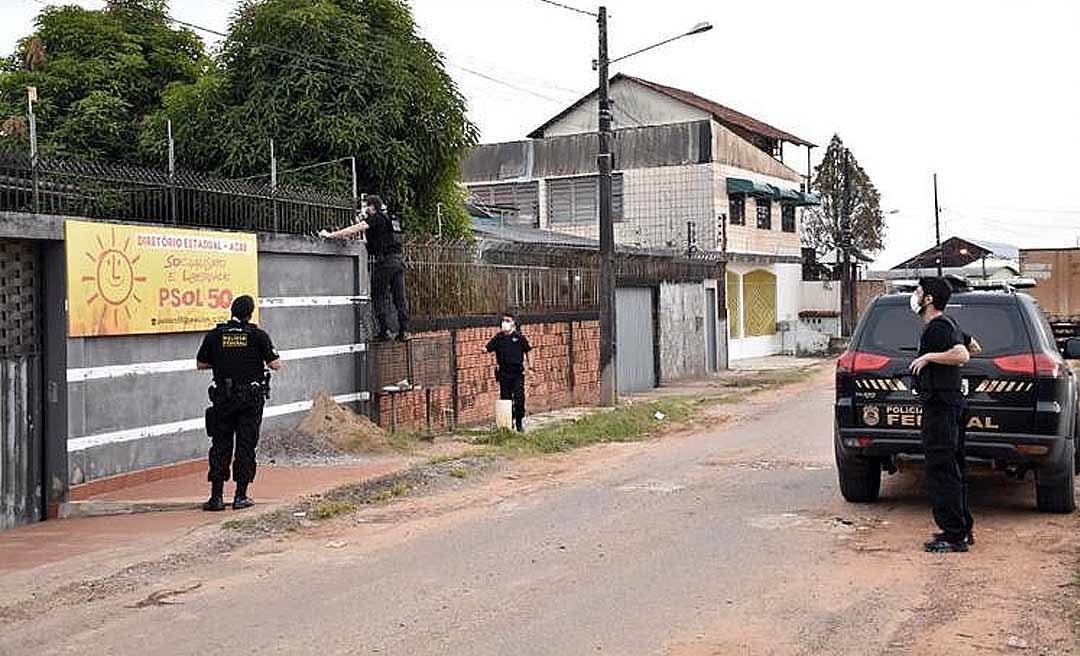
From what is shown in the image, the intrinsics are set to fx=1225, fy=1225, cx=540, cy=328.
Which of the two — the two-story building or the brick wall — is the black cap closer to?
the brick wall

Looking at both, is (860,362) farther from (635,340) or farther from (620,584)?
(635,340)

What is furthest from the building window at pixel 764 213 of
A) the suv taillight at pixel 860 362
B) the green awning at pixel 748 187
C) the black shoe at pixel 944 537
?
the black shoe at pixel 944 537

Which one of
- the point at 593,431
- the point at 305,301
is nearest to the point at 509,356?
the point at 593,431

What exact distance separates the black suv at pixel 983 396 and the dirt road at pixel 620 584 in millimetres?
454

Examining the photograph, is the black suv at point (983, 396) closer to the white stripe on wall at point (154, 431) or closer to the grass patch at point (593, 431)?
the grass patch at point (593, 431)

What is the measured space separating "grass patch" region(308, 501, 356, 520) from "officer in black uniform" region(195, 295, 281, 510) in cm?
62

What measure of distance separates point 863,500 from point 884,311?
1645mm

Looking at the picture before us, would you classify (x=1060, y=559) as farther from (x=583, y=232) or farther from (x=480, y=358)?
(x=583, y=232)

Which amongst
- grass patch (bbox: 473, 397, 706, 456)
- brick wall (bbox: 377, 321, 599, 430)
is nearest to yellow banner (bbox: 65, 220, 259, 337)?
brick wall (bbox: 377, 321, 599, 430)

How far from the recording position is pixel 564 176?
1607 inches

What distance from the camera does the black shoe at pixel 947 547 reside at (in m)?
8.54

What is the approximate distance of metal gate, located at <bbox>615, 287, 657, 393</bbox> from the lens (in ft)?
84.3

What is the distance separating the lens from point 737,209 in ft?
130

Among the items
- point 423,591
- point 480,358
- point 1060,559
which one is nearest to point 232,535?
point 423,591
